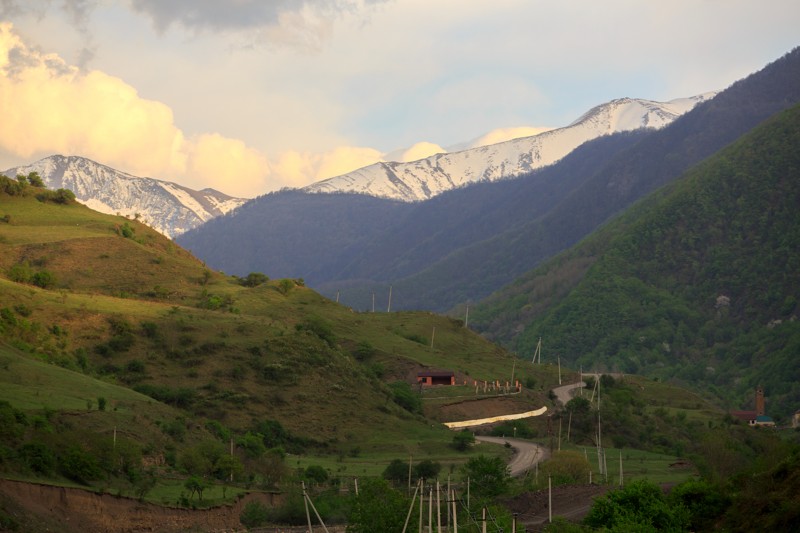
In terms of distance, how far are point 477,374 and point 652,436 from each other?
985 inches

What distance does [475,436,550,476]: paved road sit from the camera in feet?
316

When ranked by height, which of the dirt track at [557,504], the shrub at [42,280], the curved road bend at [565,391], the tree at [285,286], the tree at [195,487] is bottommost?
the dirt track at [557,504]

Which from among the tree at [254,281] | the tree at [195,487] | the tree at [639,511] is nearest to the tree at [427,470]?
→ the tree at [195,487]

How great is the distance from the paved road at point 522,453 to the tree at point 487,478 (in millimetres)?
9708

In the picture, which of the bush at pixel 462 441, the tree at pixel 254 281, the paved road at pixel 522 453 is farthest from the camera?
the tree at pixel 254 281

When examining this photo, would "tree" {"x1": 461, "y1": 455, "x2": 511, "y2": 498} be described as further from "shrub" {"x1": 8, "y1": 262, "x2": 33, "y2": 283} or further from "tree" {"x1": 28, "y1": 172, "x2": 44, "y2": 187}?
"tree" {"x1": 28, "y1": 172, "x2": 44, "y2": 187}

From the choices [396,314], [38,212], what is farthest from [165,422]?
[396,314]

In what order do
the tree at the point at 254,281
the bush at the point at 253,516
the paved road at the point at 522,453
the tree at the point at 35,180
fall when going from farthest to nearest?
the tree at the point at 35,180, the tree at the point at 254,281, the paved road at the point at 522,453, the bush at the point at 253,516

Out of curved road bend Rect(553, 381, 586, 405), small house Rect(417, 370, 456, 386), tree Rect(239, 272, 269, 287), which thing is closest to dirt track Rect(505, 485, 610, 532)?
small house Rect(417, 370, 456, 386)

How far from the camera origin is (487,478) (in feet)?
267

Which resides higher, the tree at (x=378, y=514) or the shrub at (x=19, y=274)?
the shrub at (x=19, y=274)

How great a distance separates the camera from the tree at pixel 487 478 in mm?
80125

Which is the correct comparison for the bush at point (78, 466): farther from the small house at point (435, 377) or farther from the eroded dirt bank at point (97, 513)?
the small house at point (435, 377)

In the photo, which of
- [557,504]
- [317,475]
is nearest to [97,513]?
[317,475]
